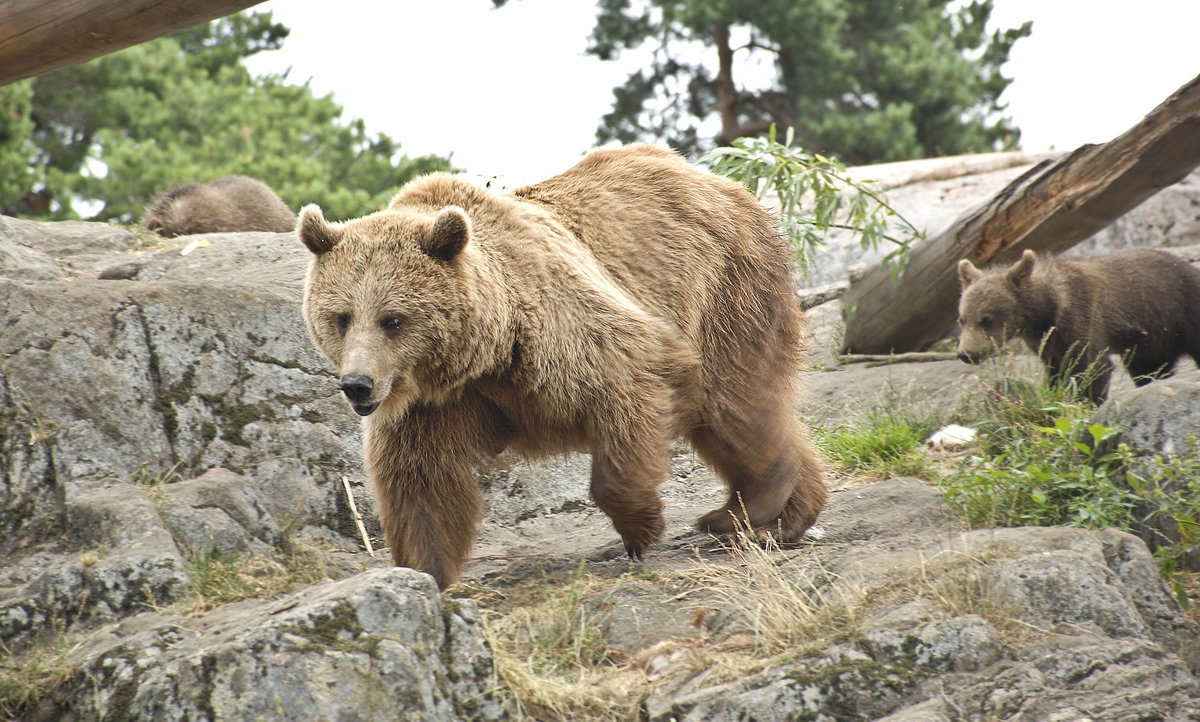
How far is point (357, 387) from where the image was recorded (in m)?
4.17

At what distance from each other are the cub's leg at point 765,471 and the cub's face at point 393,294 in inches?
59.5

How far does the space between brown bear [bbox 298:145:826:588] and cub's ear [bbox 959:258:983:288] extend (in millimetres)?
2616

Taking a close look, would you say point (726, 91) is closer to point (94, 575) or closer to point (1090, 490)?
point (1090, 490)

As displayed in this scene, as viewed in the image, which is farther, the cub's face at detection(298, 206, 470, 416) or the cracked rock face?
the cracked rock face

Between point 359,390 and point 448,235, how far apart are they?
2.34 feet

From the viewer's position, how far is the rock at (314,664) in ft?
11.4

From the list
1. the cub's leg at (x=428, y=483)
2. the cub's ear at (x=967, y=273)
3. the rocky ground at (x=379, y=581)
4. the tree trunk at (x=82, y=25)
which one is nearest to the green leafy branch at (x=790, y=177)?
the cub's ear at (x=967, y=273)

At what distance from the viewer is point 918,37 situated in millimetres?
19469

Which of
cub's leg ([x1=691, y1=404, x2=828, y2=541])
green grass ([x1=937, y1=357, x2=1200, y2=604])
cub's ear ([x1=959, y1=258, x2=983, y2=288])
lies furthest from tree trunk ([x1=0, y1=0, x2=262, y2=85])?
A: cub's ear ([x1=959, y1=258, x2=983, y2=288])

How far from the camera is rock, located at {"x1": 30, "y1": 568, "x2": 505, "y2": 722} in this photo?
348 centimetres

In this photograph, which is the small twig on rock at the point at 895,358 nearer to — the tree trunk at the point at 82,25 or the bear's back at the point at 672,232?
the bear's back at the point at 672,232

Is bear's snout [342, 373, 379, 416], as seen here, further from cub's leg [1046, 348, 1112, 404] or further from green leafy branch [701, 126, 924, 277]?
cub's leg [1046, 348, 1112, 404]

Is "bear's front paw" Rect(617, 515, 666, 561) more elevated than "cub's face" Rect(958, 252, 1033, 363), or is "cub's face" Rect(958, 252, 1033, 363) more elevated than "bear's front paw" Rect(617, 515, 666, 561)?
"cub's face" Rect(958, 252, 1033, 363)

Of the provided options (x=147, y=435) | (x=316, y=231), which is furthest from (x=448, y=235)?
(x=147, y=435)
